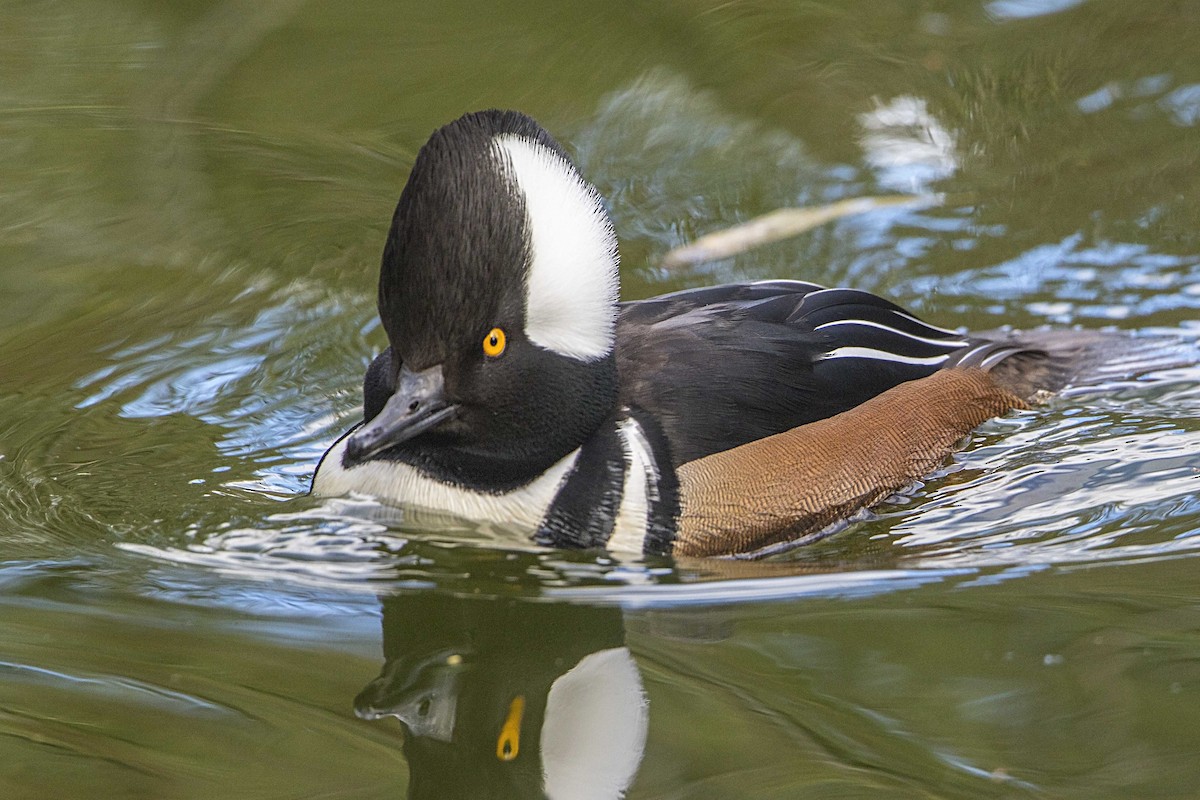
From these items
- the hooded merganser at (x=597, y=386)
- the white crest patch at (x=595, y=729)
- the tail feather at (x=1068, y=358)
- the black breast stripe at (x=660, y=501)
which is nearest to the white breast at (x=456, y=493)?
the hooded merganser at (x=597, y=386)

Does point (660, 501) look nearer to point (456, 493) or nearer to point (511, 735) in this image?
point (456, 493)

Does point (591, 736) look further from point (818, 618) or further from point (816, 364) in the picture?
point (816, 364)

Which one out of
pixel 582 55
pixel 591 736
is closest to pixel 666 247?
pixel 582 55

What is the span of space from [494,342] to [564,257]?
12.7 inches

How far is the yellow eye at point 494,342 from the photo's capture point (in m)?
4.06

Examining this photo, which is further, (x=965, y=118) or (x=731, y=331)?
(x=965, y=118)

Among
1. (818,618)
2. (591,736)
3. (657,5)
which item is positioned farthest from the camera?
(657,5)

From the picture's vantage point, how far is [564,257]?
157 inches

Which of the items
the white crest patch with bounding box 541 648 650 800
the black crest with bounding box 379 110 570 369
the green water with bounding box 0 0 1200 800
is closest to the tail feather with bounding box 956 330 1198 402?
the green water with bounding box 0 0 1200 800

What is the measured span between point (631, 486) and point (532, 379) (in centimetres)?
48

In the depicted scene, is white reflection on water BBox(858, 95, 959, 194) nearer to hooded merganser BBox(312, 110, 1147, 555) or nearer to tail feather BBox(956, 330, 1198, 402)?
tail feather BBox(956, 330, 1198, 402)

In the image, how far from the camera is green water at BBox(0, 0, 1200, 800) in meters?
3.19

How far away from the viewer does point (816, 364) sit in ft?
15.9

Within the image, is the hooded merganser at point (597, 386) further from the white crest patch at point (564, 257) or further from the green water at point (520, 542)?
the green water at point (520, 542)
